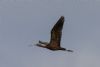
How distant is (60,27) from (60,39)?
208 centimetres

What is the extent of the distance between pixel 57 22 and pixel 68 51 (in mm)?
3729

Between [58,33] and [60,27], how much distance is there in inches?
43.6

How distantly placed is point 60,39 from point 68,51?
5.27 feet

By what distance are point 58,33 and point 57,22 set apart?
172 cm

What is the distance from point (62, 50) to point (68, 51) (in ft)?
3.26

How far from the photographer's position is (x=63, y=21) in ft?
645

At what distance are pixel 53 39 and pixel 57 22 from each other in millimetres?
3334

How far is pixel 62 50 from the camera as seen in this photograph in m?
199

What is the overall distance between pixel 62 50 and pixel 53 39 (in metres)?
1.59

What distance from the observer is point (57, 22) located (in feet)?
646

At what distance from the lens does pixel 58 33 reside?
19825 cm

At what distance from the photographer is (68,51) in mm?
198625

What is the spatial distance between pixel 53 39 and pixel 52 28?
5.40ft

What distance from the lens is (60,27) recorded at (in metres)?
197
